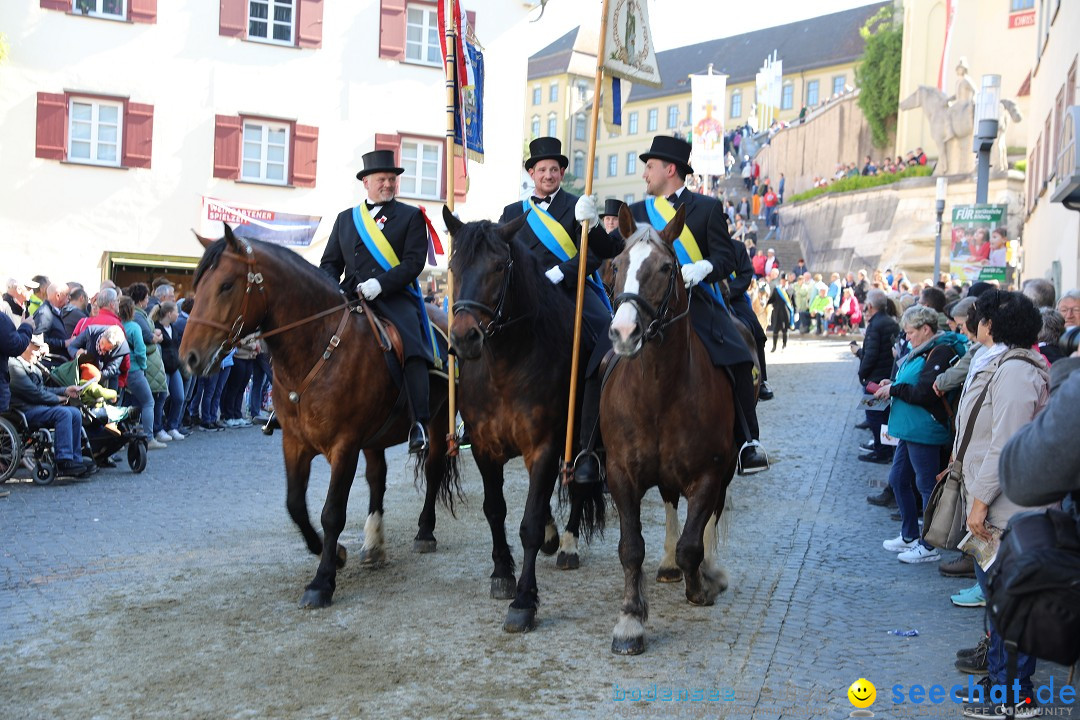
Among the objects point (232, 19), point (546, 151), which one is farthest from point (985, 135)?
point (232, 19)

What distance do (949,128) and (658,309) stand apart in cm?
4224

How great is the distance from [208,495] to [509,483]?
10.2 ft

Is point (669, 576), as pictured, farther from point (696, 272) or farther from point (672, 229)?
point (672, 229)

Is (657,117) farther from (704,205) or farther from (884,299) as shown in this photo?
(704,205)

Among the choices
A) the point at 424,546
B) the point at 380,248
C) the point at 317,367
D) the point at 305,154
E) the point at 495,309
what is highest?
the point at 305,154

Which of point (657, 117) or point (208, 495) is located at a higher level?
point (657, 117)

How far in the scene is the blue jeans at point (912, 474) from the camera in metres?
8.69

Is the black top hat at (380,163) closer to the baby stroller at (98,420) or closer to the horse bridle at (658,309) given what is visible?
the horse bridle at (658,309)

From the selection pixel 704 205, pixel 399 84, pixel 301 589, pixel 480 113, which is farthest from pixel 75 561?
pixel 399 84

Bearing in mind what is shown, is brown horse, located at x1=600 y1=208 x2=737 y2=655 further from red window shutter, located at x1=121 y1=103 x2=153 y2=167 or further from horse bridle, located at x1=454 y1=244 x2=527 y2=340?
red window shutter, located at x1=121 y1=103 x2=153 y2=167

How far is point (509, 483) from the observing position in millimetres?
12375

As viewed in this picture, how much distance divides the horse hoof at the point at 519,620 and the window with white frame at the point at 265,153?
23.6m

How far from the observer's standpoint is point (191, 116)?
2784cm

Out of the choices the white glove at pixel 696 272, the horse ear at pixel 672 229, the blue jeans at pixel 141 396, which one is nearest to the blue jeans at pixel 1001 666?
the white glove at pixel 696 272
